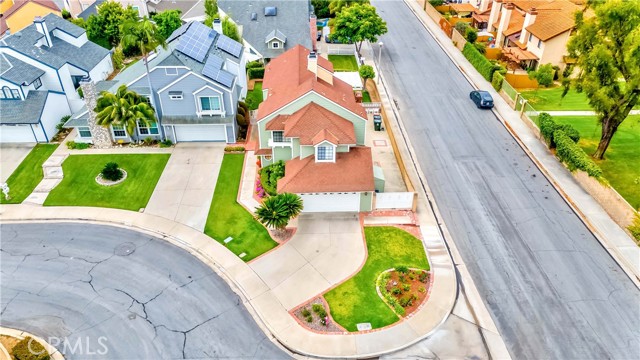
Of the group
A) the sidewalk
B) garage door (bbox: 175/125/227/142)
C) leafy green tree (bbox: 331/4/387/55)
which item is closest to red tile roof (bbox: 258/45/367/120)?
garage door (bbox: 175/125/227/142)

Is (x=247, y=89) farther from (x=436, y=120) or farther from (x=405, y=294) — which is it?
(x=405, y=294)

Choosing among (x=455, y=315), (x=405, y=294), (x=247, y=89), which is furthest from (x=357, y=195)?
(x=247, y=89)

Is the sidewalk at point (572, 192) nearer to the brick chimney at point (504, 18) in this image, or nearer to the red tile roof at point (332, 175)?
the brick chimney at point (504, 18)

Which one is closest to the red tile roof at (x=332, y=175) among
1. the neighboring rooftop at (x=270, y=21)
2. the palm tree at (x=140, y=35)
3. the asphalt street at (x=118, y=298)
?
the asphalt street at (x=118, y=298)

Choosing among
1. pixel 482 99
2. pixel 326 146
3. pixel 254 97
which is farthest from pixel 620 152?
pixel 254 97

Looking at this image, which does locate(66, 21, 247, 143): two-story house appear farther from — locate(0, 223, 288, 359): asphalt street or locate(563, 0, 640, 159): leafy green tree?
locate(563, 0, 640, 159): leafy green tree

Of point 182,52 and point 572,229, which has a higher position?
point 182,52

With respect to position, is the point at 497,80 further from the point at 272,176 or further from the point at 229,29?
the point at 229,29
